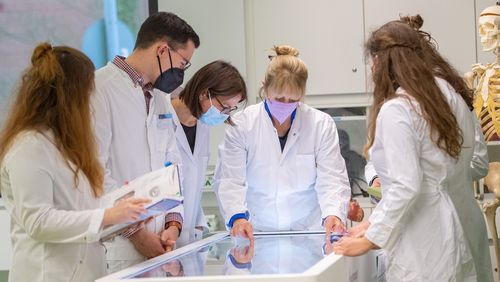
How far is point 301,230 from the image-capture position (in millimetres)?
2709

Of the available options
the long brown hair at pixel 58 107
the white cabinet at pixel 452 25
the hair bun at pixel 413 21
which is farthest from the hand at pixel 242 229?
the white cabinet at pixel 452 25

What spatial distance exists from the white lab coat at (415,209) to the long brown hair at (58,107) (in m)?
0.74

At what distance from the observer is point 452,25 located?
12.3ft

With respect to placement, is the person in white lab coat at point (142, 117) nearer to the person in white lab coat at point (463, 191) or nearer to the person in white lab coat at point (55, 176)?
the person in white lab coat at point (55, 176)

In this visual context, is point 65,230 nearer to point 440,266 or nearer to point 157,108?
point 157,108

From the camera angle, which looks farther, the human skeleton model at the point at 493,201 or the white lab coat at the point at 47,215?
the human skeleton model at the point at 493,201

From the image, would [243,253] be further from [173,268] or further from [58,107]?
[58,107]

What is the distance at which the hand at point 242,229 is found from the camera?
8.02ft

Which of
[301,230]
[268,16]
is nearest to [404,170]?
[301,230]

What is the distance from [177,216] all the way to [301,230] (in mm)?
614

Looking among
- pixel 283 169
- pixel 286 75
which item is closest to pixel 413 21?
pixel 286 75

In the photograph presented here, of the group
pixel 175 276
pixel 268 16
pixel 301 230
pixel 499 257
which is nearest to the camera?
pixel 175 276

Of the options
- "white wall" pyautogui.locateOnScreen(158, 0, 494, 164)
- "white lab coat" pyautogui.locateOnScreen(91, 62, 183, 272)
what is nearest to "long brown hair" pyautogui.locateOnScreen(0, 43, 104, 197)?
"white lab coat" pyautogui.locateOnScreen(91, 62, 183, 272)

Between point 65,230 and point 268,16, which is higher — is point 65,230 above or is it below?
below
